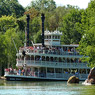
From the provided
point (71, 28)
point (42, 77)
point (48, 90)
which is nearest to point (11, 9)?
point (71, 28)

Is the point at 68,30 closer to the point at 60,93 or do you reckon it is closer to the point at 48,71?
the point at 48,71

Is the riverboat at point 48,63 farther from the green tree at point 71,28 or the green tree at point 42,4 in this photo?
the green tree at point 42,4

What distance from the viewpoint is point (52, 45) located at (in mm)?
79125

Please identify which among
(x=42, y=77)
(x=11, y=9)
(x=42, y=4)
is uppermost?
(x=42, y=4)

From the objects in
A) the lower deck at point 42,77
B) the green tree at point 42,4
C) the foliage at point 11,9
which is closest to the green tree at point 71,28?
the foliage at point 11,9

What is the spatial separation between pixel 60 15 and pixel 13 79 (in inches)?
1911

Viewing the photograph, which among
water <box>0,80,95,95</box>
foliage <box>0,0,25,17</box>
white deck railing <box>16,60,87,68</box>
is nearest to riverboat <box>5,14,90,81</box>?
white deck railing <box>16,60,87,68</box>

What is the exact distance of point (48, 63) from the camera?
77812mm

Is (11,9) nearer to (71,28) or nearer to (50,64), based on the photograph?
(71,28)

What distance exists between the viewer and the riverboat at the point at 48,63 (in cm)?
7700

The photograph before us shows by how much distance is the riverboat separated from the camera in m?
77.0

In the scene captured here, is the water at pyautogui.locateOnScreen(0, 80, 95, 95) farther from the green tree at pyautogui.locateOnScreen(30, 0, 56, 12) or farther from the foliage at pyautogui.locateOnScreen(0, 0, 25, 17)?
the green tree at pyautogui.locateOnScreen(30, 0, 56, 12)

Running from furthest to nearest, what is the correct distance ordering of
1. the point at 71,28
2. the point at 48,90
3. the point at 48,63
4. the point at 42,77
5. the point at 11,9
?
the point at 11,9 → the point at 71,28 → the point at 48,63 → the point at 42,77 → the point at 48,90

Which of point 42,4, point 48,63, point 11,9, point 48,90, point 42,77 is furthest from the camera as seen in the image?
point 42,4
